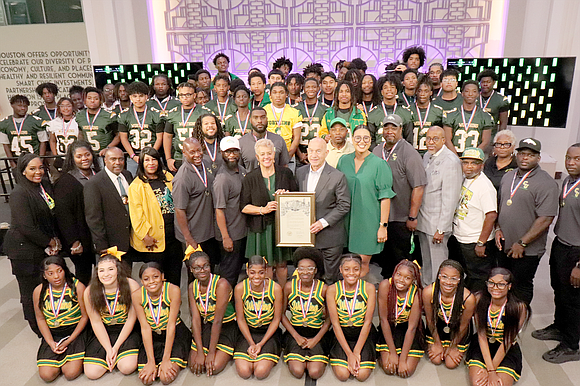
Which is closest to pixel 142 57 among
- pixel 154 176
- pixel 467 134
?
pixel 154 176

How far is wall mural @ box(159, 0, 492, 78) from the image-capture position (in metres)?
8.87

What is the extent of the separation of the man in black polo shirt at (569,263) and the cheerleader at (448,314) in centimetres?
79

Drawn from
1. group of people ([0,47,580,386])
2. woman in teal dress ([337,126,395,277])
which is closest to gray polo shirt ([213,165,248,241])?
group of people ([0,47,580,386])

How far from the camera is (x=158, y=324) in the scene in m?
3.47

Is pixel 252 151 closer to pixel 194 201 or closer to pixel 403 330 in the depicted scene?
pixel 194 201

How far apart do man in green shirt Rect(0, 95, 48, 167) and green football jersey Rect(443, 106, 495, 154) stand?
5.94 metres

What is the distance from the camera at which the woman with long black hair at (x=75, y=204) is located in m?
3.79

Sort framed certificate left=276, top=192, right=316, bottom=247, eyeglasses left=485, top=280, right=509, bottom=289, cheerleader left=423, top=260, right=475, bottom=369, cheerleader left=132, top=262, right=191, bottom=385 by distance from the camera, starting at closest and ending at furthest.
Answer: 1. eyeglasses left=485, top=280, right=509, bottom=289
2. cheerleader left=423, top=260, right=475, bottom=369
3. cheerleader left=132, top=262, right=191, bottom=385
4. framed certificate left=276, top=192, right=316, bottom=247

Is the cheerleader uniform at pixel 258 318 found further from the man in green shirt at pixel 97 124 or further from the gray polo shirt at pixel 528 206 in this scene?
the man in green shirt at pixel 97 124

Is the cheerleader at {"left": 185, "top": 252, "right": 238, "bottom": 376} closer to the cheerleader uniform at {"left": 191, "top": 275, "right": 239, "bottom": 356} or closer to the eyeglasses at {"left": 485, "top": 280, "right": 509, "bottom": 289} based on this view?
the cheerleader uniform at {"left": 191, "top": 275, "right": 239, "bottom": 356}

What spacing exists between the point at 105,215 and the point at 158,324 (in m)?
1.10

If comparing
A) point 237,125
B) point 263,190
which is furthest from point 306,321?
point 237,125

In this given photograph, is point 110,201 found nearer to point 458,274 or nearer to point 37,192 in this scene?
point 37,192

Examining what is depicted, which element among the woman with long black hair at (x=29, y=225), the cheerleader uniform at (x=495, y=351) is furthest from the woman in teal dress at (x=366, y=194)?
the woman with long black hair at (x=29, y=225)
